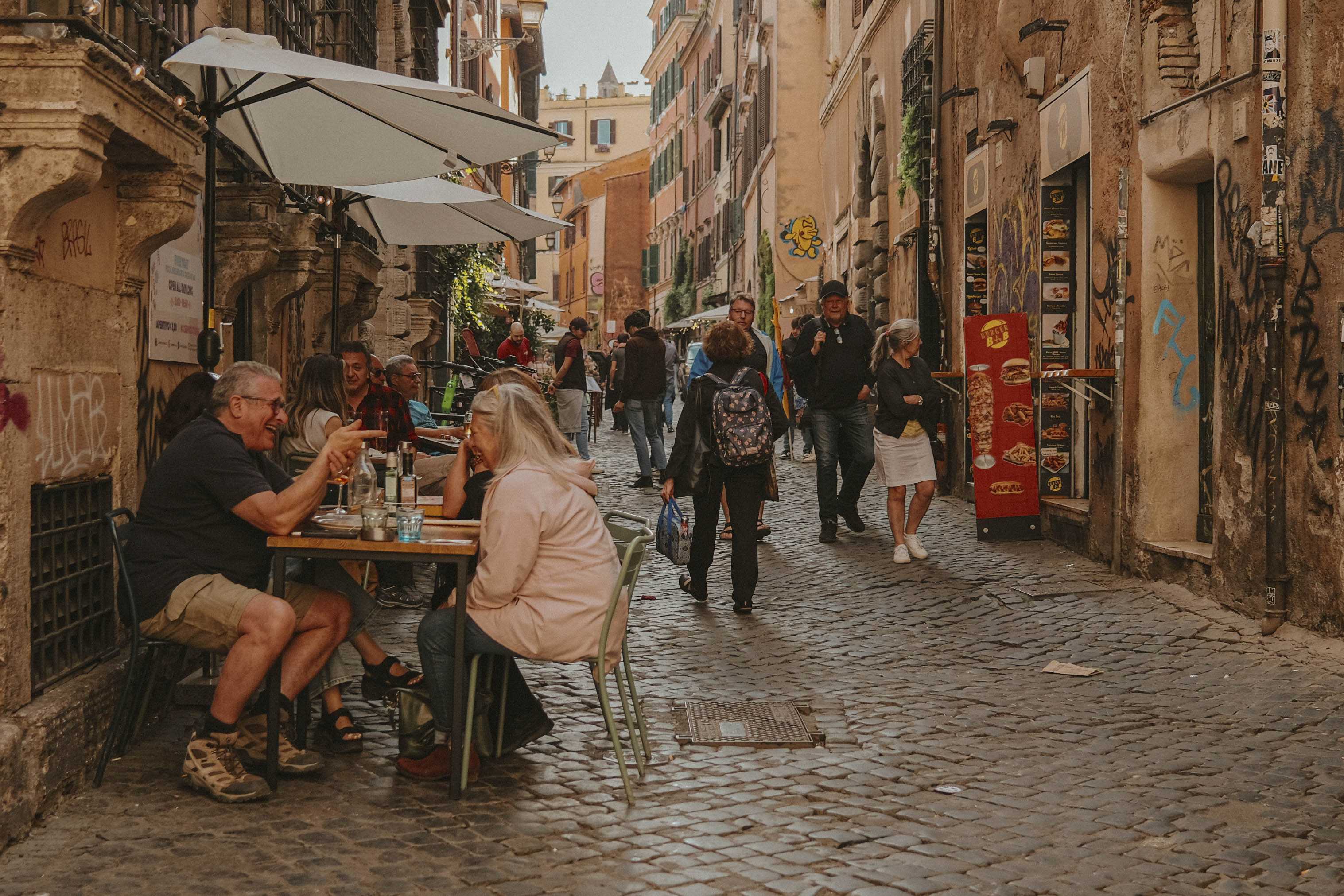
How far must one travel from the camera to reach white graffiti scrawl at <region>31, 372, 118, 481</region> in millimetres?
5078

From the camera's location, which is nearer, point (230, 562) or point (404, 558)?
point (404, 558)

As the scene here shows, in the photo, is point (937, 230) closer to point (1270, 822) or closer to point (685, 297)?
point (1270, 822)

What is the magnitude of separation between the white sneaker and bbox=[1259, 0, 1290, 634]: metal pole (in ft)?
10.2

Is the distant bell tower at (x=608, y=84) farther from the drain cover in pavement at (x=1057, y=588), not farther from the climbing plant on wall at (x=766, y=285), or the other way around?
the drain cover in pavement at (x=1057, y=588)

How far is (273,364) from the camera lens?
1036 cm

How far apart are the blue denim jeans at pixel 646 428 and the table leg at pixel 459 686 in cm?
1032

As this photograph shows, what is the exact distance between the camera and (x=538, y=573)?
5066mm

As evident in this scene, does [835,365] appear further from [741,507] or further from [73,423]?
[73,423]

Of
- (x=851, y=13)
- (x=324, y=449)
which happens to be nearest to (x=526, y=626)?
(x=324, y=449)

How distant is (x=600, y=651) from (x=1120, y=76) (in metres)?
6.34

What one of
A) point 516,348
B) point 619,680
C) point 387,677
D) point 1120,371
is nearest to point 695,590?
point 1120,371

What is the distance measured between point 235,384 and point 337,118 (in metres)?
2.77

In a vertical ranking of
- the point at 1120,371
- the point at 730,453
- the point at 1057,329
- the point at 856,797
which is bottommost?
the point at 856,797

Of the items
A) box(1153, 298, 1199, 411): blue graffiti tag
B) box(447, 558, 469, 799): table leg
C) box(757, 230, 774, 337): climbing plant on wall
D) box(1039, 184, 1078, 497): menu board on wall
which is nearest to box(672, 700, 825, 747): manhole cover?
box(447, 558, 469, 799): table leg
